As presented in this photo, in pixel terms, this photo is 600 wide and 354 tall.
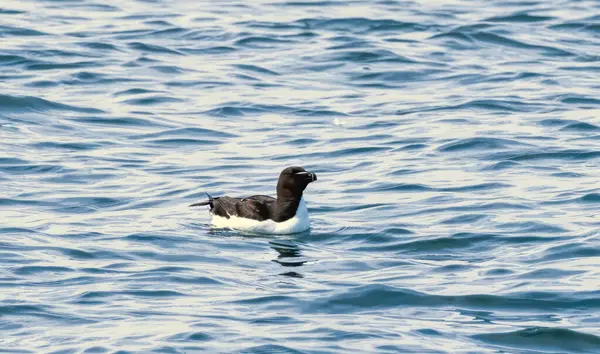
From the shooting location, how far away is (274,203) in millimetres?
14664

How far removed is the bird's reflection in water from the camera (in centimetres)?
1305

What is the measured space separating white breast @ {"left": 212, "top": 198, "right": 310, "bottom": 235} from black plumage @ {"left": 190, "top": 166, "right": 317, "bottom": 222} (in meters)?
0.04

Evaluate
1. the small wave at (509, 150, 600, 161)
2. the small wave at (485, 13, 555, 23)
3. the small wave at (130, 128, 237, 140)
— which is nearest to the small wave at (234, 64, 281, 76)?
the small wave at (130, 128, 237, 140)

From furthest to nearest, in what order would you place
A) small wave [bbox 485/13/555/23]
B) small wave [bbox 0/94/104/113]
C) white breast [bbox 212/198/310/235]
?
1. small wave [bbox 485/13/555/23]
2. small wave [bbox 0/94/104/113]
3. white breast [bbox 212/198/310/235]

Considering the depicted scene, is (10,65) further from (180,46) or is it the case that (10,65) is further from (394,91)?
(394,91)

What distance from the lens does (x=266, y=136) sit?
63.3 feet

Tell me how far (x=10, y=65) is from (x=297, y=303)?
43.8 ft

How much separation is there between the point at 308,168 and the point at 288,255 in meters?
3.95

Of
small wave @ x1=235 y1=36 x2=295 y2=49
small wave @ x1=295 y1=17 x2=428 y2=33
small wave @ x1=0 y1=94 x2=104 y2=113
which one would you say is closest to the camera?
small wave @ x1=0 y1=94 x2=104 y2=113

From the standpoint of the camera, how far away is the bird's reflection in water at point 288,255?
42.8ft

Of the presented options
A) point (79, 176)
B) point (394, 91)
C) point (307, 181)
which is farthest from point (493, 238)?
point (394, 91)

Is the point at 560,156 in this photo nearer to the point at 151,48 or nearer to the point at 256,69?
the point at 256,69

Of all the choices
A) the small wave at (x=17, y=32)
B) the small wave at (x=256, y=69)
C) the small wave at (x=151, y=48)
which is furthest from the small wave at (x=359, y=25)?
the small wave at (x=17, y=32)

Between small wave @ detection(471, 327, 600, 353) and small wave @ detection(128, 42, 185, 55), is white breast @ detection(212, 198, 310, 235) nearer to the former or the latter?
small wave @ detection(471, 327, 600, 353)
